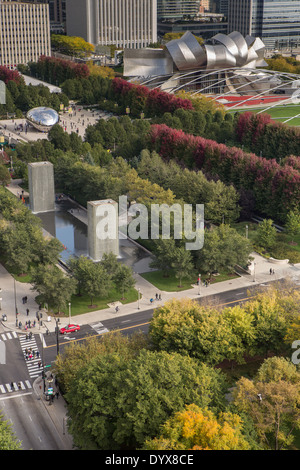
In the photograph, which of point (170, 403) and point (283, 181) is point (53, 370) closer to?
point (170, 403)

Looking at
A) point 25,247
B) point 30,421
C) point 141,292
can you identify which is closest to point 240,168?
point 141,292

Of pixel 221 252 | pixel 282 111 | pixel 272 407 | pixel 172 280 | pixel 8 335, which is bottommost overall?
pixel 8 335

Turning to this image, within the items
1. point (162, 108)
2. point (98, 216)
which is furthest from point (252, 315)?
point (162, 108)

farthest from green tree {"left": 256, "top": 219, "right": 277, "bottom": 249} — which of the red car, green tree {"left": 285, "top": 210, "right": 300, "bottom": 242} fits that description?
the red car

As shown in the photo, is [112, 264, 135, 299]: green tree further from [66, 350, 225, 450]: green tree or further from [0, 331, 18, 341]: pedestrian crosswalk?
[66, 350, 225, 450]: green tree

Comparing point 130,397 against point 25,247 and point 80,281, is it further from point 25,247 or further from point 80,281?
point 25,247
